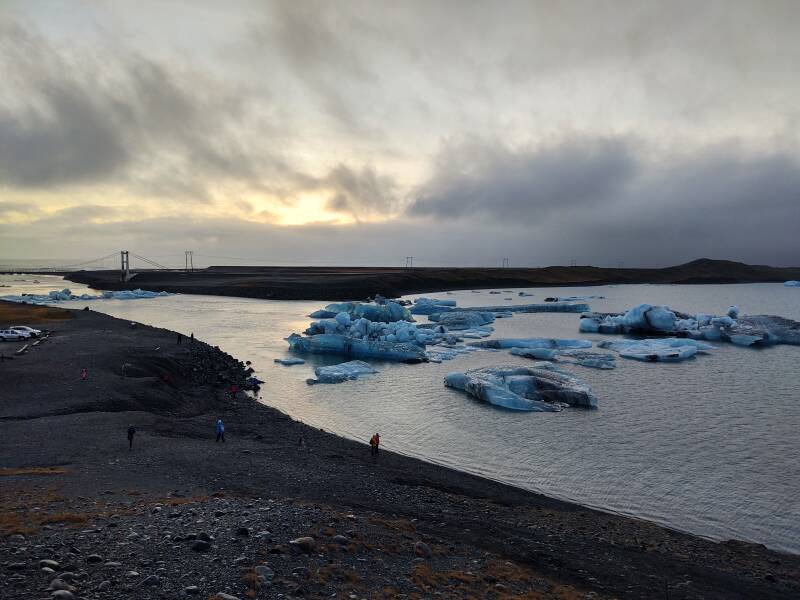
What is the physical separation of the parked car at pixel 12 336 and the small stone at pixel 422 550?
35.4m

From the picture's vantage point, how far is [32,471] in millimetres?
13156

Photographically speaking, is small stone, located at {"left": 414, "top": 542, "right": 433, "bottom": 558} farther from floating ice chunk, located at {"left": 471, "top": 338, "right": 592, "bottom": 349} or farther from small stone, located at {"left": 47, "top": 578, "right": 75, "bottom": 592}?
floating ice chunk, located at {"left": 471, "top": 338, "right": 592, "bottom": 349}

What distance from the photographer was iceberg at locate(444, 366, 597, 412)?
2511 centimetres

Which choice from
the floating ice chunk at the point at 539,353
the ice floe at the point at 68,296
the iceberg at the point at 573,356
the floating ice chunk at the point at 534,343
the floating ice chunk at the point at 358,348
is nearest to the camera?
the iceberg at the point at 573,356

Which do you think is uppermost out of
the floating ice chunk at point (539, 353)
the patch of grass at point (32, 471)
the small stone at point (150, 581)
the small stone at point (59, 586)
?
the small stone at point (59, 586)

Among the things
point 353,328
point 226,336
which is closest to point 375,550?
point 353,328

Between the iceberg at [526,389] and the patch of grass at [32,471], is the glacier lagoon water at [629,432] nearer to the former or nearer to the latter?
the iceberg at [526,389]

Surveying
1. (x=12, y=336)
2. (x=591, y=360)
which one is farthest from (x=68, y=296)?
(x=591, y=360)

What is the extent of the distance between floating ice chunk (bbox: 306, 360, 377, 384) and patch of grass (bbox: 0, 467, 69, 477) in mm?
17451

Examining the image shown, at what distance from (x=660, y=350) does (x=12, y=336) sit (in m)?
45.3

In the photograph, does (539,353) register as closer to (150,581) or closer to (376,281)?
(150,581)

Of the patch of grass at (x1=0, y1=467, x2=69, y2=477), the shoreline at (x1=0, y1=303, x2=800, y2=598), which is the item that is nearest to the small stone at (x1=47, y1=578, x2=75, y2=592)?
the shoreline at (x1=0, y1=303, x2=800, y2=598)

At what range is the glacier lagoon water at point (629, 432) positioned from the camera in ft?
50.1

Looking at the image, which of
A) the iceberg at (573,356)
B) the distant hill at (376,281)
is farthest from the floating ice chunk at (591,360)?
the distant hill at (376,281)
